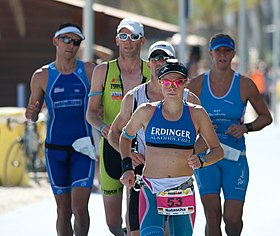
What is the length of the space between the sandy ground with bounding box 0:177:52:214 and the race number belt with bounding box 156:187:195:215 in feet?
18.3

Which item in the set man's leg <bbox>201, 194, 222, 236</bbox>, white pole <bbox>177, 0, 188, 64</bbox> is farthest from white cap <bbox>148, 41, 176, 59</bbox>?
white pole <bbox>177, 0, 188, 64</bbox>

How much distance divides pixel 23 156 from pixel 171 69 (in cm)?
819

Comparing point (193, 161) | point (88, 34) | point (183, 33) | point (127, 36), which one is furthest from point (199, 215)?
point (183, 33)

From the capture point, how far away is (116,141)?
7.54m

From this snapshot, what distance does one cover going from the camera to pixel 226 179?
8.57 m

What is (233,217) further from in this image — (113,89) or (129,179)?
(129,179)

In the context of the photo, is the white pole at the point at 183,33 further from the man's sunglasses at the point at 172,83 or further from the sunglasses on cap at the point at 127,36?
the man's sunglasses at the point at 172,83

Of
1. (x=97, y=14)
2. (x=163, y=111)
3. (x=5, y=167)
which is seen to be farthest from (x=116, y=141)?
(x=97, y=14)

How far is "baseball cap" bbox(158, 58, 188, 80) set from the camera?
22.4 feet

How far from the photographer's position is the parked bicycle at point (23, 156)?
14.6 meters

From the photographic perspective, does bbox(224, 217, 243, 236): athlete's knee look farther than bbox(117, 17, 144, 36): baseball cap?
Yes

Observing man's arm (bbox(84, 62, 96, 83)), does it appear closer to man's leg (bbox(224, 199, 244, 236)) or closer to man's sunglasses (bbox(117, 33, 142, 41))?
man's sunglasses (bbox(117, 33, 142, 41))

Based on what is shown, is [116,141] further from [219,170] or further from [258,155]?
[258,155]

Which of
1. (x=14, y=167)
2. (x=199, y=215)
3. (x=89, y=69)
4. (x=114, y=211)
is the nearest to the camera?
(x=114, y=211)
